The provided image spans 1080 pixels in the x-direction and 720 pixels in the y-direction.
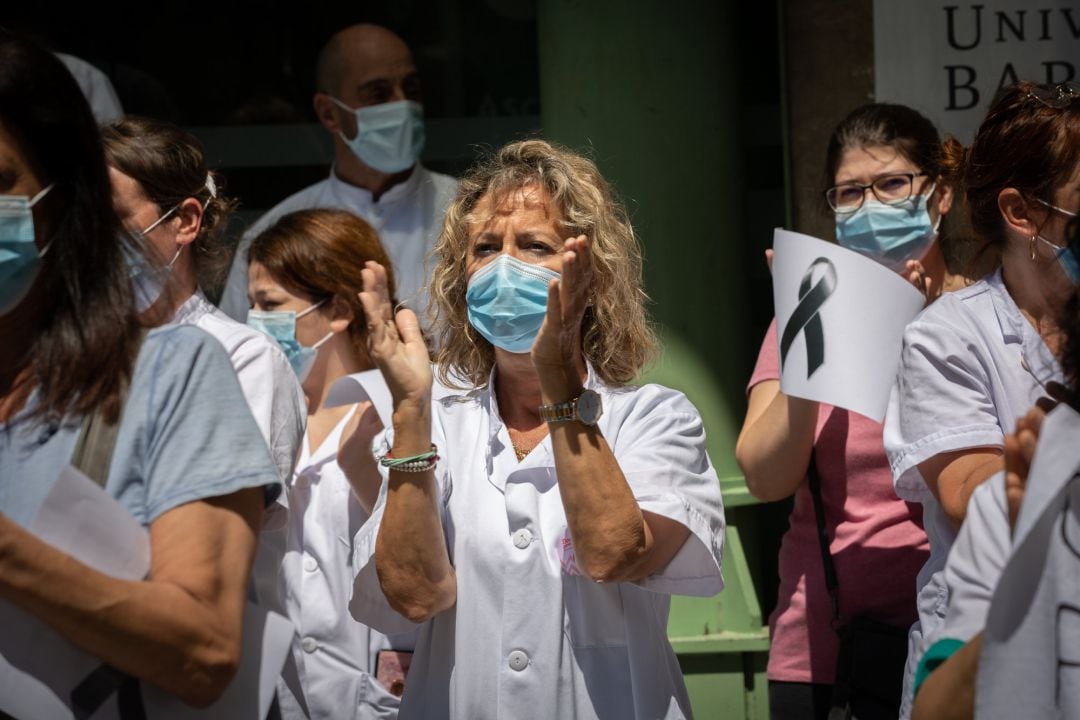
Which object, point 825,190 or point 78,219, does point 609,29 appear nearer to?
point 825,190

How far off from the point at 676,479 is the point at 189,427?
3.58 ft

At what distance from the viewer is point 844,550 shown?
3.23 m

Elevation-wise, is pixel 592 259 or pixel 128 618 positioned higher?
pixel 592 259

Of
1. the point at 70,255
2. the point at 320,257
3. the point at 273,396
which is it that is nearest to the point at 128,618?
the point at 70,255

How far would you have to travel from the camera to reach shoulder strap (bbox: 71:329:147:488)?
→ 1.83 meters

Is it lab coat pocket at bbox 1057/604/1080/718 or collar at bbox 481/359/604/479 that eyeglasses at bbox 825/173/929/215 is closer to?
collar at bbox 481/359/604/479

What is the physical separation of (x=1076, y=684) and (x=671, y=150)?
2.93 metres

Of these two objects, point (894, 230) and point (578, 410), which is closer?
point (578, 410)

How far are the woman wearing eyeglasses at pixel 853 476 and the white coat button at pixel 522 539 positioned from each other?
32.7 inches

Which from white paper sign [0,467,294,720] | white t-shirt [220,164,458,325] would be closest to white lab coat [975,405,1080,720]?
white paper sign [0,467,294,720]

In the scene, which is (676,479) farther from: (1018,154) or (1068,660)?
(1068,660)

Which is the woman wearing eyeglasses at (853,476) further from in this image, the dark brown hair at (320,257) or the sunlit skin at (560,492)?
the dark brown hair at (320,257)

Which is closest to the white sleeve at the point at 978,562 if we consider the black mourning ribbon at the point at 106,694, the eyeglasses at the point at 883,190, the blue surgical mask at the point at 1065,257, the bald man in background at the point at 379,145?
the blue surgical mask at the point at 1065,257

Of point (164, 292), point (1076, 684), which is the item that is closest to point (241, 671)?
point (164, 292)
